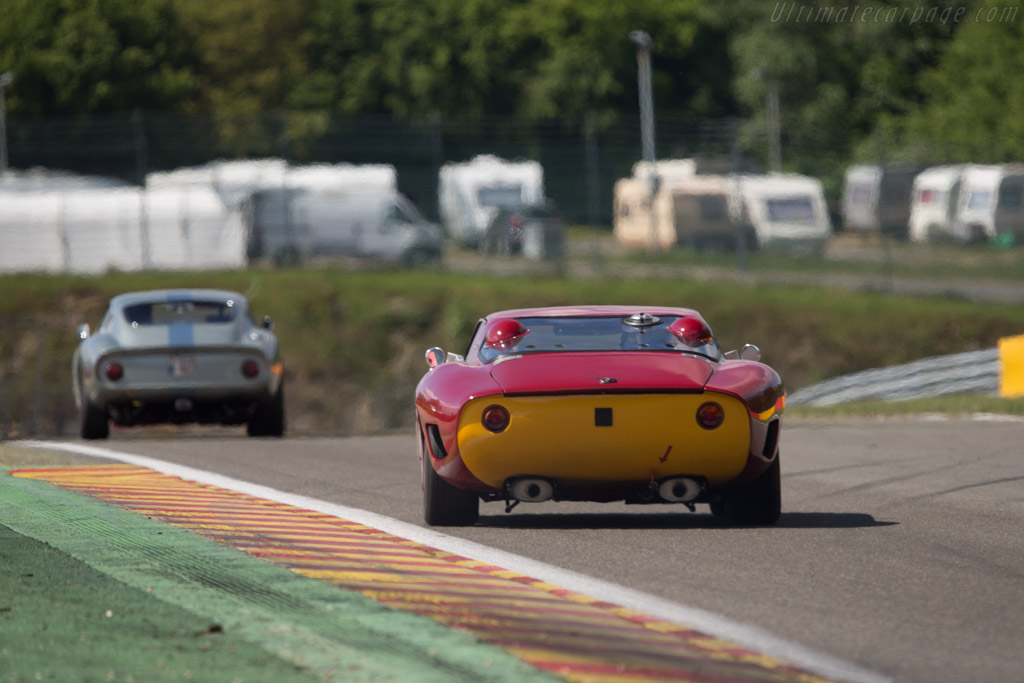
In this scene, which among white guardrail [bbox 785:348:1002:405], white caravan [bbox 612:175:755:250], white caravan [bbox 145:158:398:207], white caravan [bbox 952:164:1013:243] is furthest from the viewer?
white caravan [bbox 952:164:1013:243]

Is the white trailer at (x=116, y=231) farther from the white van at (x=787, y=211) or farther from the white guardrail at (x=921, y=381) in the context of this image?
the white guardrail at (x=921, y=381)

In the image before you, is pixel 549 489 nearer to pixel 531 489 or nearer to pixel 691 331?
pixel 531 489

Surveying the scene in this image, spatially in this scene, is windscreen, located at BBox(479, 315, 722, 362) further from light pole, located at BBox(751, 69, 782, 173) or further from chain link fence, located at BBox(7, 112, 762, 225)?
light pole, located at BBox(751, 69, 782, 173)

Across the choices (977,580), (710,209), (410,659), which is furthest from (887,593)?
(710,209)

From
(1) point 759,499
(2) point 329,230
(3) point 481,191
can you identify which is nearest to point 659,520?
(1) point 759,499

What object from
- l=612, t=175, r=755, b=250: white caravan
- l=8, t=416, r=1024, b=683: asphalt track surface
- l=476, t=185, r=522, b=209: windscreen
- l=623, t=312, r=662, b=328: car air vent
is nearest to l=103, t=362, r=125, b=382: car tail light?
l=8, t=416, r=1024, b=683: asphalt track surface

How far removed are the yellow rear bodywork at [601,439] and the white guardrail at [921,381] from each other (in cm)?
1443

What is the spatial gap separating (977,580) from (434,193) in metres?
28.1

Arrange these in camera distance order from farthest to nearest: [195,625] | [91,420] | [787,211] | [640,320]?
[787,211] → [91,420] → [640,320] → [195,625]

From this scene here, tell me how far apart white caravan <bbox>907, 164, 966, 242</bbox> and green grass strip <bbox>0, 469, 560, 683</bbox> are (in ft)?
112

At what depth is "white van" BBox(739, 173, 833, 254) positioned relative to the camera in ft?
119

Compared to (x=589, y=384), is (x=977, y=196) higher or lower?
higher

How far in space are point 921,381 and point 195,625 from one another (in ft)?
60.7

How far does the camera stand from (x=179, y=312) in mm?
16641
